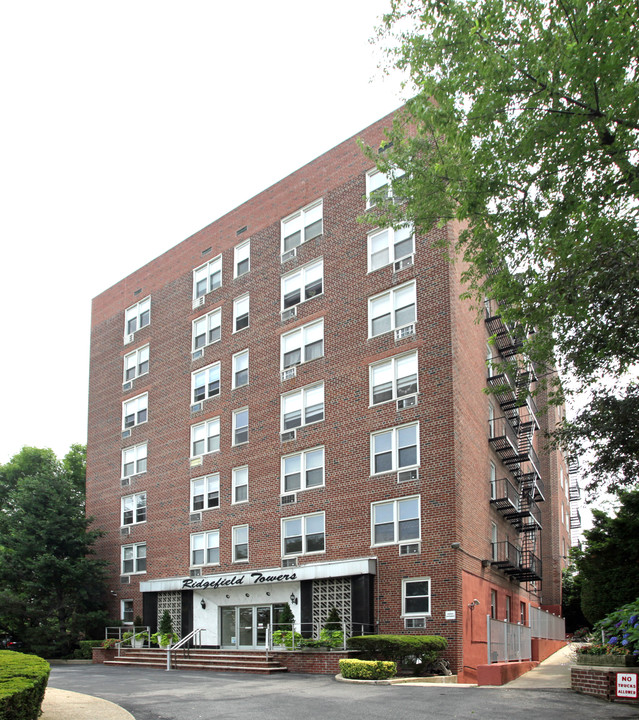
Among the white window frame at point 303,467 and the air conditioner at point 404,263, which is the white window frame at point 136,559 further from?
the air conditioner at point 404,263

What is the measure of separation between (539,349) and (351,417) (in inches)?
390

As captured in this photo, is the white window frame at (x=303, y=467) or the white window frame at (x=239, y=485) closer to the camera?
the white window frame at (x=303, y=467)

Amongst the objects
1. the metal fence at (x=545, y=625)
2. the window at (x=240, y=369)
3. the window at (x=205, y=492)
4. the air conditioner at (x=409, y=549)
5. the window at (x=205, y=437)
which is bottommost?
the metal fence at (x=545, y=625)

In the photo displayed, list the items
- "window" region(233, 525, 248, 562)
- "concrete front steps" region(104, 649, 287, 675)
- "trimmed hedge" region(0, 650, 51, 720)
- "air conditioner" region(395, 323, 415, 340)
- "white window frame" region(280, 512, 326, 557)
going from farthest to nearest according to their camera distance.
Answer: "window" region(233, 525, 248, 562)
"white window frame" region(280, 512, 326, 557)
"air conditioner" region(395, 323, 415, 340)
"concrete front steps" region(104, 649, 287, 675)
"trimmed hedge" region(0, 650, 51, 720)

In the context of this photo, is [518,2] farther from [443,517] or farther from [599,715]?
[443,517]

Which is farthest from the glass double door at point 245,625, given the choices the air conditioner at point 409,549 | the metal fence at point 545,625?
the metal fence at point 545,625

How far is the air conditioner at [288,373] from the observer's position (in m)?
28.2

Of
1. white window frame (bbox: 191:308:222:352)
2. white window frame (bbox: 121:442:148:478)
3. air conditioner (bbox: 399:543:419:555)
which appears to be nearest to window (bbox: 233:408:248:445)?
white window frame (bbox: 191:308:222:352)

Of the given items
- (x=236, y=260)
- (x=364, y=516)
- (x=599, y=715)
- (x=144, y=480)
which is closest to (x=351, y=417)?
(x=364, y=516)

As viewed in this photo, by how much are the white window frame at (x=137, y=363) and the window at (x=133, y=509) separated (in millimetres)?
5409

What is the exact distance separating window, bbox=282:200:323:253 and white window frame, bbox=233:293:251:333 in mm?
2588

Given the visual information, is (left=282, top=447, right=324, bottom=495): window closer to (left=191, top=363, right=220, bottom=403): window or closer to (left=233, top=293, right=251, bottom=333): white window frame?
(left=191, top=363, right=220, bottom=403): window

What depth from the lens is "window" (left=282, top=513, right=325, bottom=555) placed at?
25.9 m

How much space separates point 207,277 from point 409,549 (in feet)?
A: 50.5
